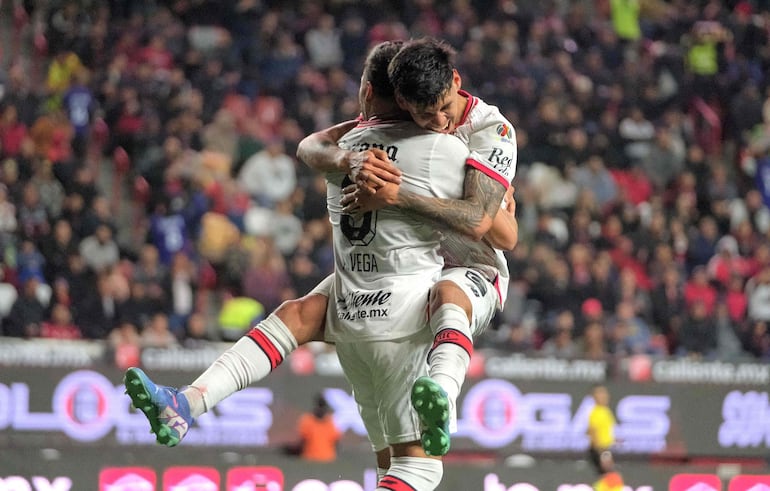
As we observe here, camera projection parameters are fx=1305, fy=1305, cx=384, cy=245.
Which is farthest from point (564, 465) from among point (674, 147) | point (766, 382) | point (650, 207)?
point (674, 147)

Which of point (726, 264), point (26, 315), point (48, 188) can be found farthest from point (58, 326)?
point (726, 264)

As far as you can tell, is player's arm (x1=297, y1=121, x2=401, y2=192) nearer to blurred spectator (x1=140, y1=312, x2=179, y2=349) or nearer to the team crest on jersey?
the team crest on jersey

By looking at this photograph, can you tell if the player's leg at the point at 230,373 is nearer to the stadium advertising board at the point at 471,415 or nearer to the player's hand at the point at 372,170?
the player's hand at the point at 372,170

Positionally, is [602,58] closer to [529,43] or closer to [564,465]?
[529,43]

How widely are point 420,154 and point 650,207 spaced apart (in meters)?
12.7

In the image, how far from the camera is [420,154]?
585 cm

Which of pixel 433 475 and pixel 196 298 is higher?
pixel 196 298

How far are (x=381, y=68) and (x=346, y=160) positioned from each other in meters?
0.44

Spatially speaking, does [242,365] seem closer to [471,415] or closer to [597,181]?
[471,415]

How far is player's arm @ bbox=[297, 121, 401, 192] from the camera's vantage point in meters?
5.69

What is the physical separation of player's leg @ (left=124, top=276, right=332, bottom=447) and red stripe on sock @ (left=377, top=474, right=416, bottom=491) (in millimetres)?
741

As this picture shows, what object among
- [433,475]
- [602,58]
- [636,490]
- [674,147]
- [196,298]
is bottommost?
[433,475]

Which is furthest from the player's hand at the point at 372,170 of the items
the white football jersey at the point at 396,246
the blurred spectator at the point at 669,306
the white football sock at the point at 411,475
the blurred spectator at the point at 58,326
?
the blurred spectator at the point at 669,306

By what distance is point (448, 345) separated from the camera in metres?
5.55
